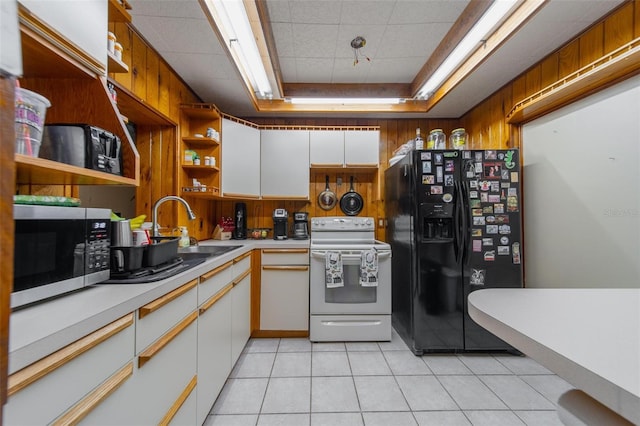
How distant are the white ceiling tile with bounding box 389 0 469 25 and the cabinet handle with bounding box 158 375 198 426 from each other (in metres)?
2.49

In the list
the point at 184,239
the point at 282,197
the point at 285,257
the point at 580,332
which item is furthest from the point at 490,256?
the point at 184,239

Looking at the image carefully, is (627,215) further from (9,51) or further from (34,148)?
(34,148)

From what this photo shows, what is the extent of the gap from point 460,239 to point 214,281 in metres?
1.90

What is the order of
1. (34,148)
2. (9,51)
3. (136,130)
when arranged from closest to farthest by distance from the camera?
(9,51) → (34,148) → (136,130)

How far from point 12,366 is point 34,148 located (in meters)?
0.62

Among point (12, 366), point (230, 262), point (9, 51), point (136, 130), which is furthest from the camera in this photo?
point (136, 130)

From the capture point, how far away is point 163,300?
0.99m

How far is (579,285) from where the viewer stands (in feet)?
6.08

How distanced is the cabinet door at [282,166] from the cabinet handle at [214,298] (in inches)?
50.0

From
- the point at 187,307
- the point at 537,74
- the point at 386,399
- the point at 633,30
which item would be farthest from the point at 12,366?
the point at 537,74

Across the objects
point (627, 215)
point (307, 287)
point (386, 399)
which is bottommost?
point (386, 399)

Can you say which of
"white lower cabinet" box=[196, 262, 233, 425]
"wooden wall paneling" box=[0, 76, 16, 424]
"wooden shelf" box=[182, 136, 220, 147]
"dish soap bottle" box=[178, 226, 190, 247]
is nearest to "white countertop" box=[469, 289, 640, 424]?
"wooden wall paneling" box=[0, 76, 16, 424]

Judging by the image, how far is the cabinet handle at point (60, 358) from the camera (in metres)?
0.50

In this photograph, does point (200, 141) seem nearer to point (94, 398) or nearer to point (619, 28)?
point (94, 398)
